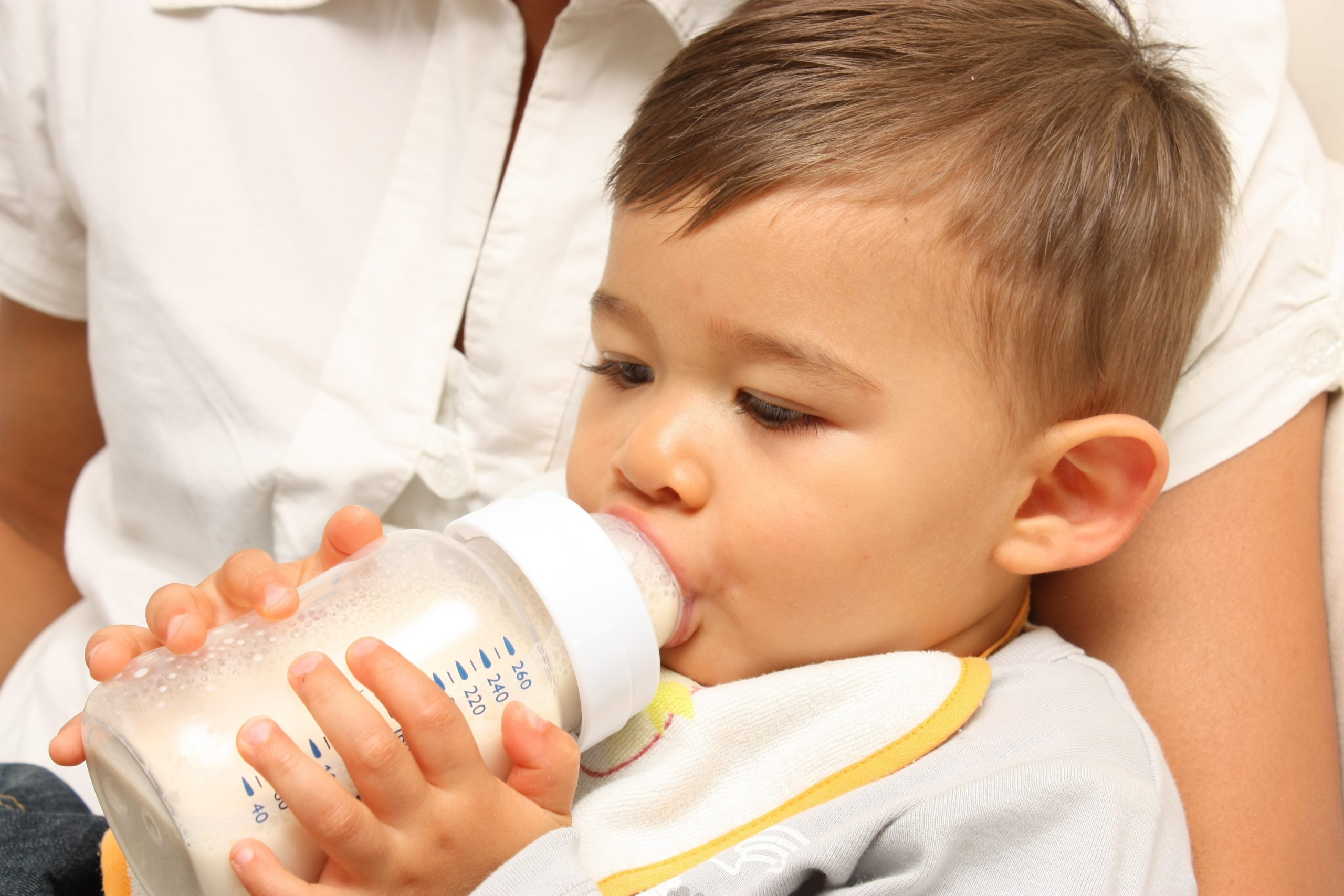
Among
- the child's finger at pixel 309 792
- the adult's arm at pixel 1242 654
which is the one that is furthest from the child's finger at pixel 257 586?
the adult's arm at pixel 1242 654

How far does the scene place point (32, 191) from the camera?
1331mm

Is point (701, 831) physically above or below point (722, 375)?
below

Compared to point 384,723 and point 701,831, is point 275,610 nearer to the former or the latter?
point 384,723

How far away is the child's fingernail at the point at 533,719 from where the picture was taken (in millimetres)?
753

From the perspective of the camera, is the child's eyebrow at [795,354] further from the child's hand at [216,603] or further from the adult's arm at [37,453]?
the adult's arm at [37,453]

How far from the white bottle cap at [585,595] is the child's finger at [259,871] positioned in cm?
24

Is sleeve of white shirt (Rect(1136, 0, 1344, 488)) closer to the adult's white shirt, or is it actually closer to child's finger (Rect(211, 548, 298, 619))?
the adult's white shirt

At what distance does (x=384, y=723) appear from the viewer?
70cm

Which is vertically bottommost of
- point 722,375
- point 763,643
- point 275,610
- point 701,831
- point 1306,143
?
point 701,831

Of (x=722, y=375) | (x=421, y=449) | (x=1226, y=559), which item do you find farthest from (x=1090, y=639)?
(x=421, y=449)

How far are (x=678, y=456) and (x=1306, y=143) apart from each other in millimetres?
828

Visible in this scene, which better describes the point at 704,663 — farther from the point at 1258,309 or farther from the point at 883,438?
the point at 1258,309

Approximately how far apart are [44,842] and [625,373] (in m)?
0.71

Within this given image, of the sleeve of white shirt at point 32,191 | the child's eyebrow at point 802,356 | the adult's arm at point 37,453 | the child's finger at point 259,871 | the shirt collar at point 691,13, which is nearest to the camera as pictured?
the child's finger at point 259,871
